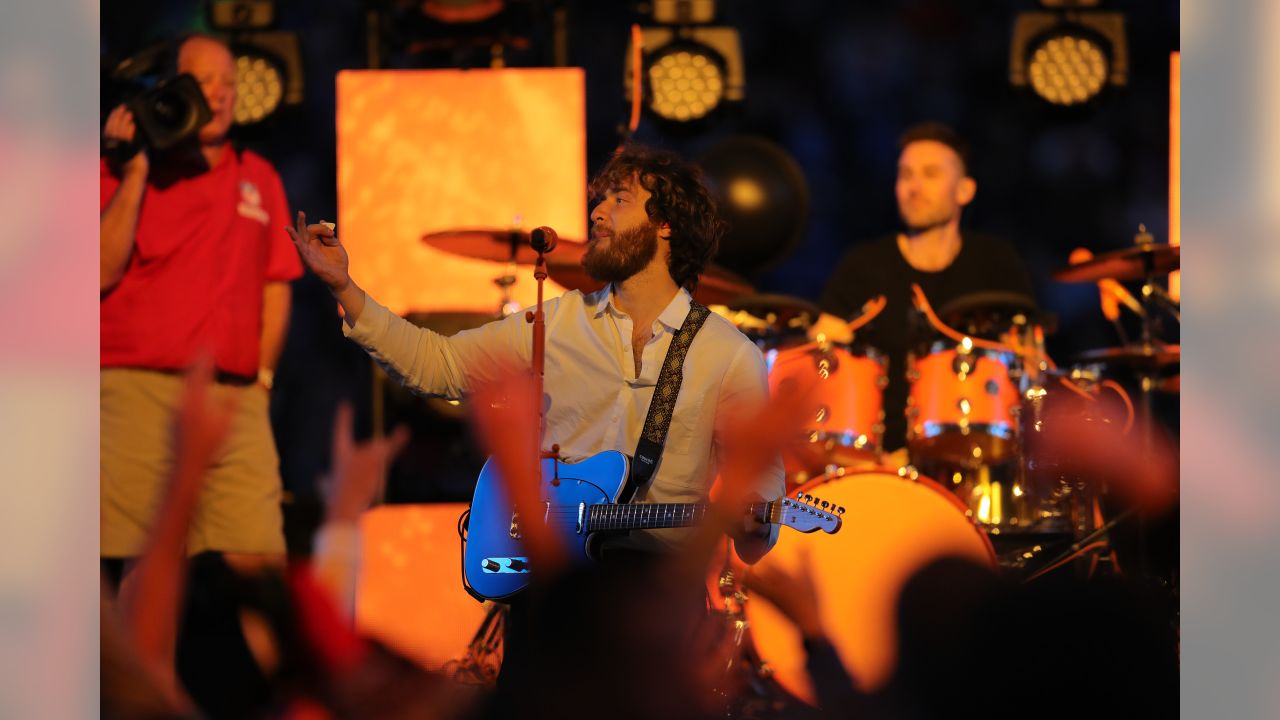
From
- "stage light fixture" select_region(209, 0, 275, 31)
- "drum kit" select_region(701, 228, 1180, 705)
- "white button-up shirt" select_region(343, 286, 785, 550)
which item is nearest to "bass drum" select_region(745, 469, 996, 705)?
"drum kit" select_region(701, 228, 1180, 705)

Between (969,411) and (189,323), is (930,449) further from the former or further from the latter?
(189,323)

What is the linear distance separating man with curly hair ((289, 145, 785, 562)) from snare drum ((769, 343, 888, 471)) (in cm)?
157

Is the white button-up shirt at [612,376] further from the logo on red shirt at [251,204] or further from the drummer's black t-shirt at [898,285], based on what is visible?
the drummer's black t-shirt at [898,285]

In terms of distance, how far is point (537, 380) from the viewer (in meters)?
3.59

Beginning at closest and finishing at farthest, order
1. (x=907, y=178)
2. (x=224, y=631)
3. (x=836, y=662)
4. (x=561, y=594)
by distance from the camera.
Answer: (x=561, y=594) < (x=836, y=662) < (x=224, y=631) < (x=907, y=178)

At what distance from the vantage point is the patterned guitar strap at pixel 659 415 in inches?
144

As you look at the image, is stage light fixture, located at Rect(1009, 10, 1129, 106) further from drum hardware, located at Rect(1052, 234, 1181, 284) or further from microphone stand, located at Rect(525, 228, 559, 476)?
microphone stand, located at Rect(525, 228, 559, 476)

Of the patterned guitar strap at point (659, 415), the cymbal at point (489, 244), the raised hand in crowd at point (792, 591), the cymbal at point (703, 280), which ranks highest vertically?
the cymbal at point (489, 244)

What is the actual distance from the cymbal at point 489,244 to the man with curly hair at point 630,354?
171 cm

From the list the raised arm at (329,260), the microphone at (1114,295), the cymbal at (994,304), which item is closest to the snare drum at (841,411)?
the cymbal at (994,304)

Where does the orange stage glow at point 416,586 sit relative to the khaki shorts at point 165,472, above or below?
below
